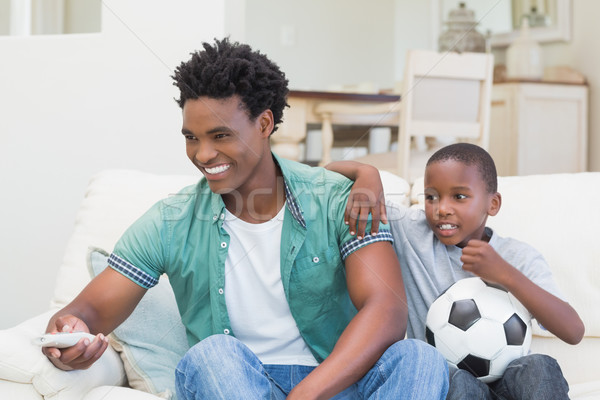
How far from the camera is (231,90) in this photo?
1.28 metres

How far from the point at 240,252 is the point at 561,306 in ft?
2.05

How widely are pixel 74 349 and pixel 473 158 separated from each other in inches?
34.2

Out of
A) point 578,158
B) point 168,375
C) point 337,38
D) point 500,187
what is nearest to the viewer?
point 168,375

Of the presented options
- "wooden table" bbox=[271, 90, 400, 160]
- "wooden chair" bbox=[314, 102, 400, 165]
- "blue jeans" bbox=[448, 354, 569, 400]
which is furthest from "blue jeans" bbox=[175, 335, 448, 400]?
"wooden chair" bbox=[314, 102, 400, 165]

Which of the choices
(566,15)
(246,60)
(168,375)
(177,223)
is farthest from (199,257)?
(566,15)

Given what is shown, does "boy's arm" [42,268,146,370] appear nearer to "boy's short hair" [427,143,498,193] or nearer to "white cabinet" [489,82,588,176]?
"boy's short hair" [427,143,498,193]

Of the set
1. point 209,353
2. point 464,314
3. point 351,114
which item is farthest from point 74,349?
point 351,114

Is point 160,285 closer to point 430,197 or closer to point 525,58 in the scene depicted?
point 430,197

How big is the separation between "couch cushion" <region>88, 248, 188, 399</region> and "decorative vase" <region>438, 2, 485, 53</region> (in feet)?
11.4

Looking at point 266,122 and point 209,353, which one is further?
point 266,122

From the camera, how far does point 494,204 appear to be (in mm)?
1470

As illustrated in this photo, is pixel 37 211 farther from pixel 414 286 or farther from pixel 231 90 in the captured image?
pixel 414 286

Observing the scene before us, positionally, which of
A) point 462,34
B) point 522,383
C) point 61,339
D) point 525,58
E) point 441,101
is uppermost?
point 462,34

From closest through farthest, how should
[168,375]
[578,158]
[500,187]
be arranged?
[168,375] → [500,187] → [578,158]
